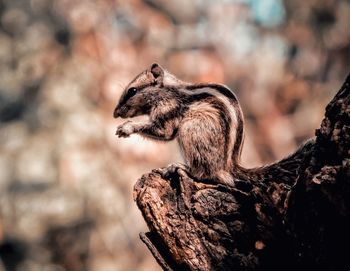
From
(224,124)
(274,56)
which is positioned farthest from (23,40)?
(224,124)

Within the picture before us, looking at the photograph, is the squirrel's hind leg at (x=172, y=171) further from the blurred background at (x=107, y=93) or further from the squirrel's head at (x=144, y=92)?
the blurred background at (x=107, y=93)

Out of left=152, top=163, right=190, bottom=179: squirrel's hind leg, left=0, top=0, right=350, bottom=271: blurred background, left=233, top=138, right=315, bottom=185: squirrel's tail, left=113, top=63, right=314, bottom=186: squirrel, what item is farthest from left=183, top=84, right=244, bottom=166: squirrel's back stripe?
left=0, top=0, right=350, bottom=271: blurred background

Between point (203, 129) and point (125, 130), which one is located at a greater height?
point (125, 130)

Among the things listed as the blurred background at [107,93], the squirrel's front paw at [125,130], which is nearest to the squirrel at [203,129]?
the squirrel's front paw at [125,130]

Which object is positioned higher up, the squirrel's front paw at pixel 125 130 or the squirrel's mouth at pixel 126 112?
the squirrel's mouth at pixel 126 112

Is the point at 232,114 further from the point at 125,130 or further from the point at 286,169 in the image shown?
the point at 125,130

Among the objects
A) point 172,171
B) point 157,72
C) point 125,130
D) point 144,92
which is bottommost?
point 172,171

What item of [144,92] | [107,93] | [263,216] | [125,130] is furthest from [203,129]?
[107,93]

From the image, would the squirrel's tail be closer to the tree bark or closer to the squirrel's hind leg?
the tree bark
